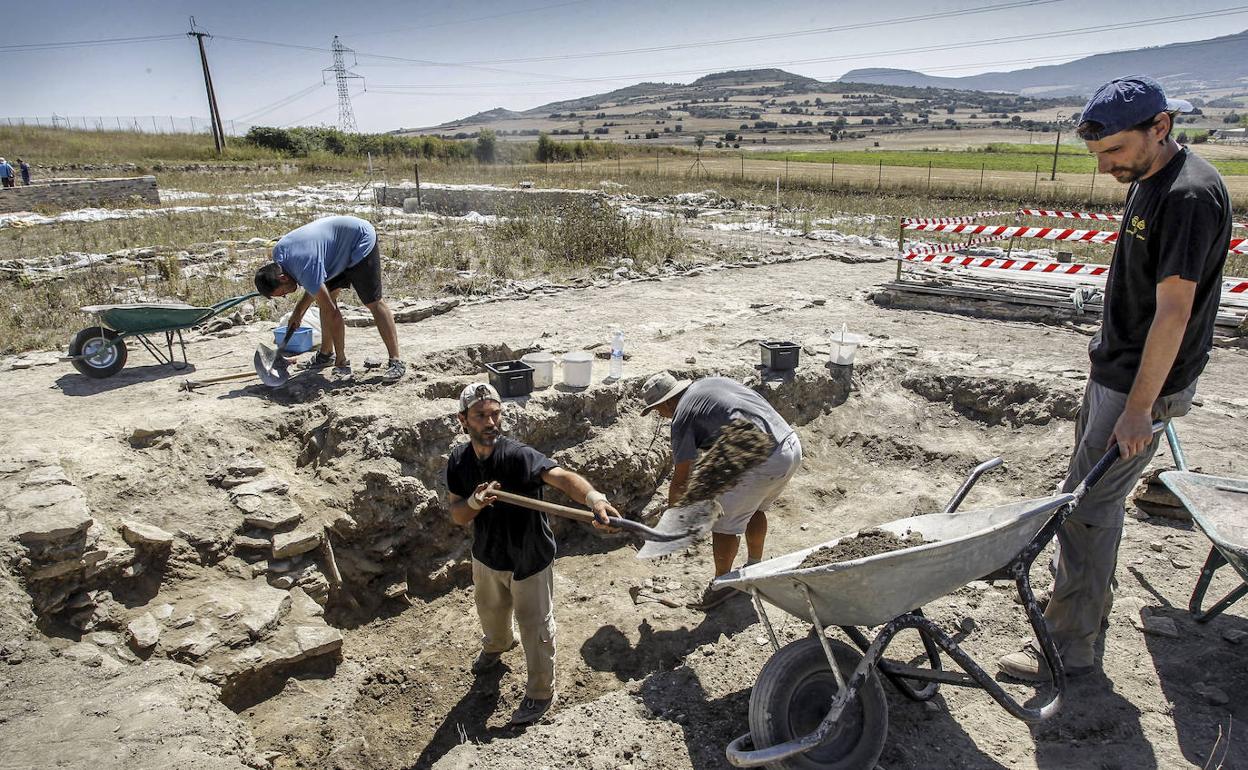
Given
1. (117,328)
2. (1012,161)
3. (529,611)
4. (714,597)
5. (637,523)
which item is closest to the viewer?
(637,523)

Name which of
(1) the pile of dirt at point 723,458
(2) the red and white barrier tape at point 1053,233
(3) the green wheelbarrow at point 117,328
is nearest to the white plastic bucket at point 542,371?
(1) the pile of dirt at point 723,458

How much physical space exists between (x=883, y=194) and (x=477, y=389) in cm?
2347

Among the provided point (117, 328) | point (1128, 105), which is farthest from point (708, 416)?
point (117, 328)

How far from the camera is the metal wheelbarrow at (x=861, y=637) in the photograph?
7.79ft

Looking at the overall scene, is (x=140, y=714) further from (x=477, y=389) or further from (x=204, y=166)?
(x=204, y=166)

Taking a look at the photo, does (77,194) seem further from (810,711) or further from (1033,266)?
(810,711)

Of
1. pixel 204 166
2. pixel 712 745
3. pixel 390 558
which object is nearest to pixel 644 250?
pixel 390 558

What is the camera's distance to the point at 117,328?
576 centimetres

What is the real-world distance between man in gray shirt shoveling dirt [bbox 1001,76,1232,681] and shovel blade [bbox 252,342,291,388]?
17.2 ft

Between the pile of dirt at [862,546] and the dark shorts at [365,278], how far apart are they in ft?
13.6

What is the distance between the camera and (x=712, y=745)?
9.62ft

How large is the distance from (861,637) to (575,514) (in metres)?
1.25

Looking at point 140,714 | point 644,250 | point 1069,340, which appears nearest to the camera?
point 140,714

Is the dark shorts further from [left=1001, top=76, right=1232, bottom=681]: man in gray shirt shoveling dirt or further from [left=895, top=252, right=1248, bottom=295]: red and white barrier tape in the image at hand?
[left=895, top=252, right=1248, bottom=295]: red and white barrier tape
